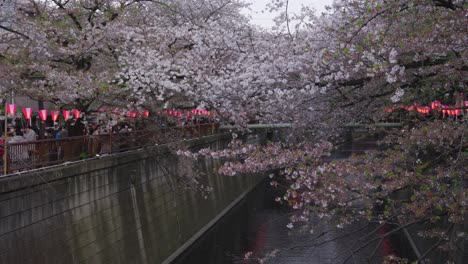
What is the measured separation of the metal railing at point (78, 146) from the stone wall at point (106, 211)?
353 millimetres

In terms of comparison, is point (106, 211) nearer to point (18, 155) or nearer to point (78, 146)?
point (78, 146)

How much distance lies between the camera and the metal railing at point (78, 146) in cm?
1119

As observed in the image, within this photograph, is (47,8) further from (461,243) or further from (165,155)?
(461,243)

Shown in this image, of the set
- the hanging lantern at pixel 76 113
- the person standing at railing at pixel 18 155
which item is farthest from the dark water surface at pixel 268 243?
the person standing at railing at pixel 18 155

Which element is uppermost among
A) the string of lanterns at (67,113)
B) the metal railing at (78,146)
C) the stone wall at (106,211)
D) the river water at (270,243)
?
the string of lanterns at (67,113)

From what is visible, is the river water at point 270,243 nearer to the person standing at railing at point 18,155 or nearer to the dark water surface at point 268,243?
the dark water surface at point 268,243

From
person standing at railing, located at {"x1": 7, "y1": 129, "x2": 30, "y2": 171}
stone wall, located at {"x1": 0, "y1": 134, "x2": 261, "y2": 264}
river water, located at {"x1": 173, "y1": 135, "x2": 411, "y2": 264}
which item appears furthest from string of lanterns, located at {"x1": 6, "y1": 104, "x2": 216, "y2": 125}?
river water, located at {"x1": 173, "y1": 135, "x2": 411, "y2": 264}

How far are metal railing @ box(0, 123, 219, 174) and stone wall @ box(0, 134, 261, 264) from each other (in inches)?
13.9

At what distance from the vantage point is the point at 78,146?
1469 cm

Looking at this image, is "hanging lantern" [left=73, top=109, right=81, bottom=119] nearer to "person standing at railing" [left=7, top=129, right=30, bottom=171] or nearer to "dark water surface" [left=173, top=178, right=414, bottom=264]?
"person standing at railing" [left=7, top=129, right=30, bottom=171]

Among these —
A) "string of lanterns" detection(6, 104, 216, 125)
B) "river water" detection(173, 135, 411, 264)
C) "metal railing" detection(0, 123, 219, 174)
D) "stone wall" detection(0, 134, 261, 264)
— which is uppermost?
"string of lanterns" detection(6, 104, 216, 125)

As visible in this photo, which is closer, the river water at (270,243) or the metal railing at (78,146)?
the metal railing at (78,146)

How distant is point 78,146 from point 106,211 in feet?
6.46

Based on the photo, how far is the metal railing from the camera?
11188 millimetres
